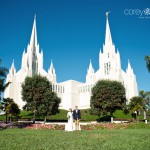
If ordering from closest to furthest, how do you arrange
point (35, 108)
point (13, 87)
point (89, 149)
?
point (89, 149)
point (35, 108)
point (13, 87)

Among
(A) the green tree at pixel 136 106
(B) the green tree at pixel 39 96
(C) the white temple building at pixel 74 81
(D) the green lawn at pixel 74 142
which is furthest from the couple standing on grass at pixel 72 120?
(C) the white temple building at pixel 74 81

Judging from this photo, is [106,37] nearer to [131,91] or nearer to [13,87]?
[131,91]

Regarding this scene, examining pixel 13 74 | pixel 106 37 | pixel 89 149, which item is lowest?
pixel 89 149

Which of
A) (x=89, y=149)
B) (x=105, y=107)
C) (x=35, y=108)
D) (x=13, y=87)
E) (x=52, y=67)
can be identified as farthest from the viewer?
(x=52, y=67)

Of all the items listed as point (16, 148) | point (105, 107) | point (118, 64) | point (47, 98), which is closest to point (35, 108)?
point (47, 98)

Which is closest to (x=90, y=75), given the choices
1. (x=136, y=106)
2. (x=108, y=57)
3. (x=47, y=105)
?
(x=108, y=57)

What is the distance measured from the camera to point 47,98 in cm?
3991

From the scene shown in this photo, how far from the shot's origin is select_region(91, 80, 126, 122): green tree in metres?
42.8

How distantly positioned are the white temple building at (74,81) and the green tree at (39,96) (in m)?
41.6

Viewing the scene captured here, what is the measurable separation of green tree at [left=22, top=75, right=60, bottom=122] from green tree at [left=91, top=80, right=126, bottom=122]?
884 cm

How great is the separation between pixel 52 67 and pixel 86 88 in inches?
678

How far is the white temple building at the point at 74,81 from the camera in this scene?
274 feet

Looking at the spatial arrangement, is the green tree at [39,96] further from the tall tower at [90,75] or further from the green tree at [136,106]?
the tall tower at [90,75]

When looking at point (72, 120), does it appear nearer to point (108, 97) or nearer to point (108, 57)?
point (108, 97)
